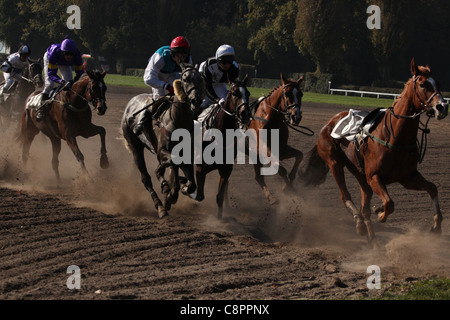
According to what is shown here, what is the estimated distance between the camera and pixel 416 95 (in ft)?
25.3

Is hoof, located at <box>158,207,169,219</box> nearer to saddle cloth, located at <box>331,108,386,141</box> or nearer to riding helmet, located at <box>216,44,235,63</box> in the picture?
riding helmet, located at <box>216,44,235,63</box>

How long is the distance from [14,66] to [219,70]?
7.45 meters

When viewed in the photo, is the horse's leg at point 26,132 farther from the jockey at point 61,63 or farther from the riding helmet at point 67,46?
the riding helmet at point 67,46

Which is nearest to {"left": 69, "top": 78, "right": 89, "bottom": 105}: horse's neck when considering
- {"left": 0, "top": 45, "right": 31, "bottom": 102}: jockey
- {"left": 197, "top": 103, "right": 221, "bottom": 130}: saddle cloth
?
{"left": 197, "top": 103, "right": 221, "bottom": 130}: saddle cloth

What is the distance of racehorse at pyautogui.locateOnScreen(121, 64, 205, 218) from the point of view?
8.69m

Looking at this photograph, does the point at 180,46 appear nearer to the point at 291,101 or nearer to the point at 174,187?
the point at 174,187

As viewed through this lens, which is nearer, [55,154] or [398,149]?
[398,149]

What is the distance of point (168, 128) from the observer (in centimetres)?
938

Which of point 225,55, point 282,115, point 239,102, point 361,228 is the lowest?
point 361,228

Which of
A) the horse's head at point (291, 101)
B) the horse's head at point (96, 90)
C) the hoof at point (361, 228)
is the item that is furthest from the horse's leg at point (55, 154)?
the hoof at point (361, 228)

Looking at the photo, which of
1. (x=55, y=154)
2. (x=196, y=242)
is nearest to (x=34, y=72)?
(x=55, y=154)

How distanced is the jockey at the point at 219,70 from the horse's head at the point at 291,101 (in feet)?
3.38

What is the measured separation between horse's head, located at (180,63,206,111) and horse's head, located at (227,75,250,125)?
85 centimetres

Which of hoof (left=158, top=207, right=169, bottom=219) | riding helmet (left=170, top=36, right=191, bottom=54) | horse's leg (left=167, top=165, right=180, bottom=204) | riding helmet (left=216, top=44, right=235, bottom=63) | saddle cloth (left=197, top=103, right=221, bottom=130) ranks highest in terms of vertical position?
riding helmet (left=170, top=36, right=191, bottom=54)
